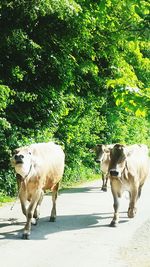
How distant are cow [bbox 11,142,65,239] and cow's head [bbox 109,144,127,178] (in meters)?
1.20

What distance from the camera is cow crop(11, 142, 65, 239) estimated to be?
988cm

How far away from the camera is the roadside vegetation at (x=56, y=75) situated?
567 inches

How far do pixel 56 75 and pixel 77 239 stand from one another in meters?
7.52

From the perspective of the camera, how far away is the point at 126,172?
12375mm

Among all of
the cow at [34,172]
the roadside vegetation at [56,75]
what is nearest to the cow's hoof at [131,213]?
the cow at [34,172]

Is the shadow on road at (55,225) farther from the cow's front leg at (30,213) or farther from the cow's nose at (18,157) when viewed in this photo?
the cow's nose at (18,157)

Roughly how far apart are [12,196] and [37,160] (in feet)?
13.5

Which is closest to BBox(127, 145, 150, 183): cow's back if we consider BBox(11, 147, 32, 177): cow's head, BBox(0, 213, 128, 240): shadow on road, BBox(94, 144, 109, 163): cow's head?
BBox(0, 213, 128, 240): shadow on road

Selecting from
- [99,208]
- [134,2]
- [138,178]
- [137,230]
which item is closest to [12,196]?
[99,208]

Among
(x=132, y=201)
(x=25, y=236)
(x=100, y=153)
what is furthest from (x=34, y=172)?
(x=100, y=153)

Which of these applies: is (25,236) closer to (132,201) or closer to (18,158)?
(18,158)

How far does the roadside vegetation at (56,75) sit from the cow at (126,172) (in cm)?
108

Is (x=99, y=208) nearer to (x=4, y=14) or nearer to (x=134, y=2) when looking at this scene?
(x=4, y=14)

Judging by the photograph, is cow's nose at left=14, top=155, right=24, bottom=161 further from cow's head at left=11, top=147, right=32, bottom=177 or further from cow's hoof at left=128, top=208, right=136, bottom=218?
cow's hoof at left=128, top=208, right=136, bottom=218
